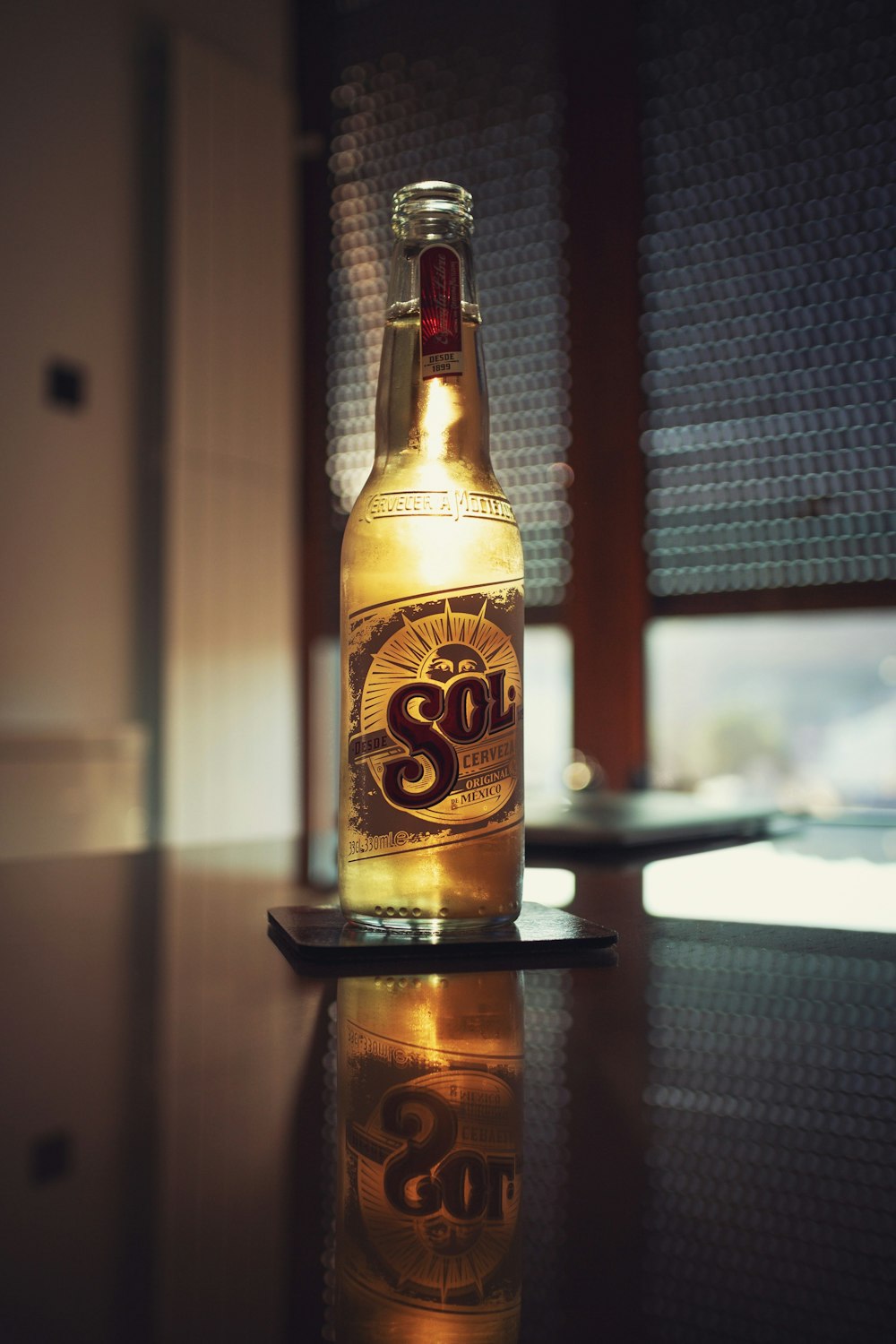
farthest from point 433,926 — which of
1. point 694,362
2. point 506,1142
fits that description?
point 694,362

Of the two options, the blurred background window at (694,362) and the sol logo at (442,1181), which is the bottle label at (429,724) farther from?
the blurred background window at (694,362)

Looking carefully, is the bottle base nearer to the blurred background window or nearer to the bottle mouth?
the bottle mouth

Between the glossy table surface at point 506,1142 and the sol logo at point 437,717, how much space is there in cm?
7

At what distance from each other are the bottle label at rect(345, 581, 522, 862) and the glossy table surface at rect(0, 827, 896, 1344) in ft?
0.19

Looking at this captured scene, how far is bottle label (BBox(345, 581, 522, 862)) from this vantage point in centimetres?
41

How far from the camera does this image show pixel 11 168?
2688 millimetres

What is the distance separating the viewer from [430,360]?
44 centimetres

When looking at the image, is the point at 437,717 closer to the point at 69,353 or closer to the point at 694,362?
the point at 694,362

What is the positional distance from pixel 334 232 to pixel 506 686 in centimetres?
327

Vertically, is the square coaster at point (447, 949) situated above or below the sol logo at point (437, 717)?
below

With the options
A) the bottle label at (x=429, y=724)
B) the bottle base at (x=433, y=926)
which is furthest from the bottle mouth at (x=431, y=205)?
the bottle base at (x=433, y=926)

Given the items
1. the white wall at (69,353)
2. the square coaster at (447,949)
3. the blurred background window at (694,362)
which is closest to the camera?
the square coaster at (447,949)

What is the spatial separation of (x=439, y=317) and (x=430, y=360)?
0.02 m

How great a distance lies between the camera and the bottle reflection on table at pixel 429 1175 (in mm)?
157
